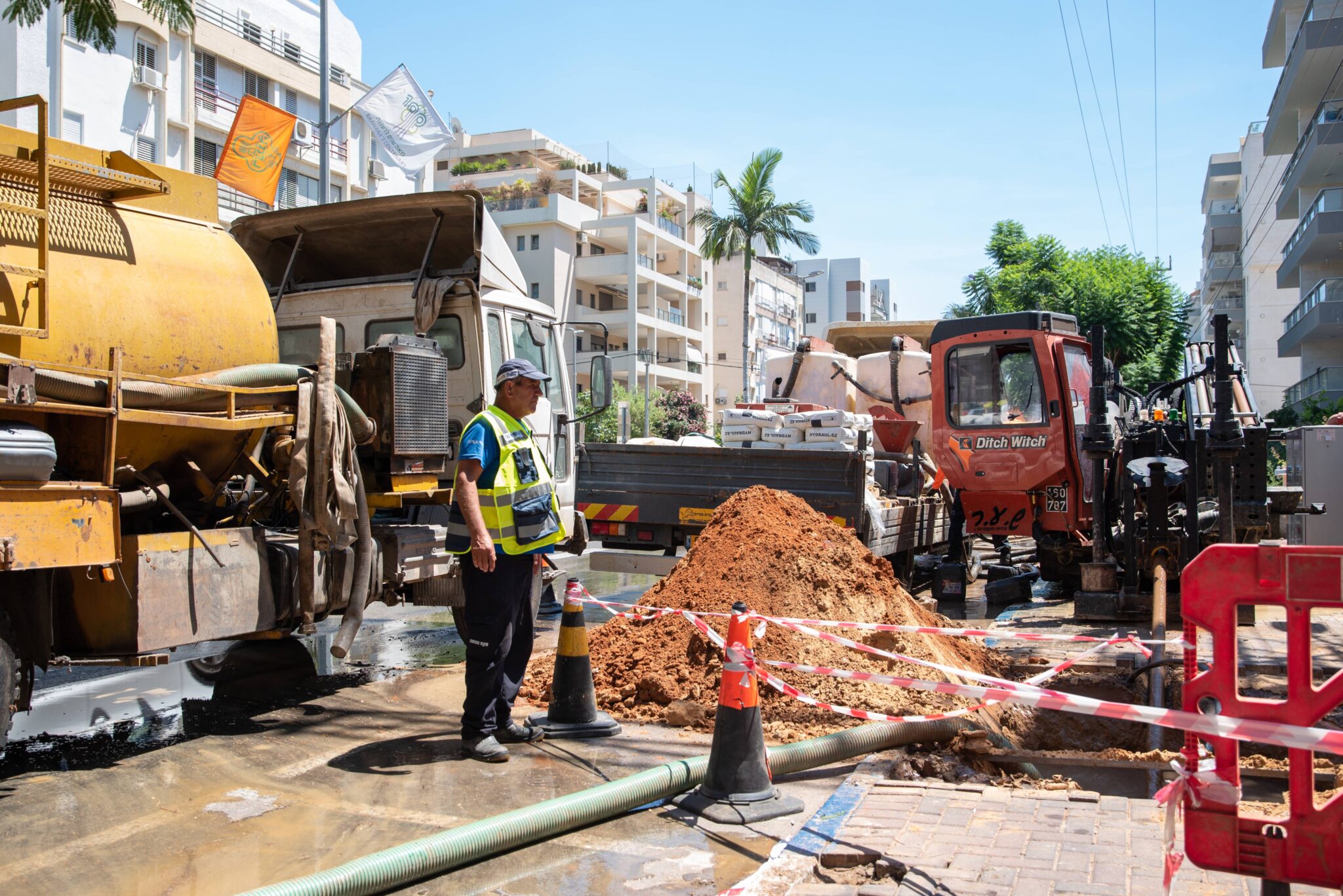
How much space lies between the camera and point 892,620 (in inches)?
270

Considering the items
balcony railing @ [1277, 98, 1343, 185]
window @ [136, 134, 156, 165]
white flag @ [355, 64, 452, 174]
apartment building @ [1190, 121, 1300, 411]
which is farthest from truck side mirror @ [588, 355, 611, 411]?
apartment building @ [1190, 121, 1300, 411]

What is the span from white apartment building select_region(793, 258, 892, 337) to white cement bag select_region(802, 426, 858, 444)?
80.7 meters

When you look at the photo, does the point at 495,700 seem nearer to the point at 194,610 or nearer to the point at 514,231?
the point at 194,610

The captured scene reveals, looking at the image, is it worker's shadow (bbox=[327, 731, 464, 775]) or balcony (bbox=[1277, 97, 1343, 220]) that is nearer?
worker's shadow (bbox=[327, 731, 464, 775])

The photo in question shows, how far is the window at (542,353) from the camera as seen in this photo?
27.3 feet

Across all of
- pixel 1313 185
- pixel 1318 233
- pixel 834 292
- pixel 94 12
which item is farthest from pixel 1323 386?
pixel 834 292

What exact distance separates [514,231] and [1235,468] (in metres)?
43.5

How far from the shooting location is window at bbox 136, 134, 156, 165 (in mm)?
27438

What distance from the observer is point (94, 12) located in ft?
34.7

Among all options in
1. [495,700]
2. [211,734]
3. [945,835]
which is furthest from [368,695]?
[945,835]

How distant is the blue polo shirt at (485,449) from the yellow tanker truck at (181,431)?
84 centimetres

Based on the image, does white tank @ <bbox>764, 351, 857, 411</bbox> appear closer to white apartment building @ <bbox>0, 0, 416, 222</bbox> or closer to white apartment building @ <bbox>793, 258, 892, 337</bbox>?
white apartment building @ <bbox>0, 0, 416, 222</bbox>

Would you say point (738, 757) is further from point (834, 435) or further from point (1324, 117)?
point (1324, 117)

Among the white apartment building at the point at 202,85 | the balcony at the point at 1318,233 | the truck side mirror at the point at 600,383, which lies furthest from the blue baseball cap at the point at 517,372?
the balcony at the point at 1318,233
